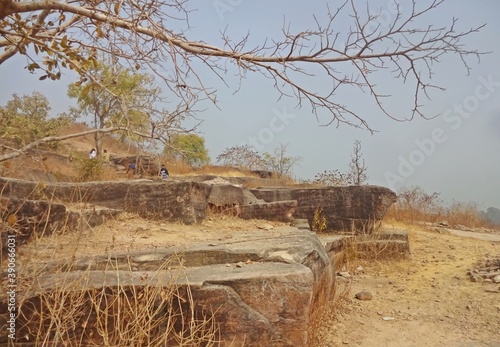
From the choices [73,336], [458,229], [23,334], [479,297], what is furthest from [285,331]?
[458,229]

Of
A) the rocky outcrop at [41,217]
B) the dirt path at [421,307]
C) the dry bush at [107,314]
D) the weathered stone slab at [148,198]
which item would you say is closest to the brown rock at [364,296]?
the dirt path at [421,307]

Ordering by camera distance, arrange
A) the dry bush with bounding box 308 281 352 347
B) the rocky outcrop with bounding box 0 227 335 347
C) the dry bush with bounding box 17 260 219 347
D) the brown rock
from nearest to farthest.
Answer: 1. the dry bush with bounding box 17 260 219 347
2. the rocky outcrop with bounding box 0 227 335 347
3. the dry bush with bounding box 308 281 352 347
4. the brown rock

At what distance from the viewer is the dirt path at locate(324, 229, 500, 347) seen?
3.82 metres

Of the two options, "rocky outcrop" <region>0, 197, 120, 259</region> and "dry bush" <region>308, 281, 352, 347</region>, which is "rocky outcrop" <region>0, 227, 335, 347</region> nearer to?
"dry bush" <region>308, 281, 352, 347</region>


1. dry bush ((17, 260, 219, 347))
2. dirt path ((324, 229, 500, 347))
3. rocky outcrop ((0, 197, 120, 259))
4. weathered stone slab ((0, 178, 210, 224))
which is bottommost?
dirt path ((324, 229, 500, 347))

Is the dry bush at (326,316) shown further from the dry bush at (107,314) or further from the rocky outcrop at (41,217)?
the rocky outcrop at (41,217)

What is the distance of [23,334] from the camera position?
2322 millimetres

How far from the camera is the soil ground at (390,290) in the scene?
3.74 metres

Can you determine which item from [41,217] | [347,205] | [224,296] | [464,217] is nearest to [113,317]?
[224,296]

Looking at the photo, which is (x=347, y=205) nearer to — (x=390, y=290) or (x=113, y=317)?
(x=390, y=290)

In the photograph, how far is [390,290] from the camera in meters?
5.34

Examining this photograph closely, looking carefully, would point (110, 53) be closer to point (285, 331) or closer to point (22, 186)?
point (285, 331)

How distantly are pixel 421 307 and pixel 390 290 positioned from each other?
697 mm

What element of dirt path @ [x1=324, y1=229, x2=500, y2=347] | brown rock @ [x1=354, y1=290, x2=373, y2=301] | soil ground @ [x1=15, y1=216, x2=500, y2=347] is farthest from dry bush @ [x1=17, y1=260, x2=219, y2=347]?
brown rock @ [x1=354, y1=290, x2=373, y2=301]
